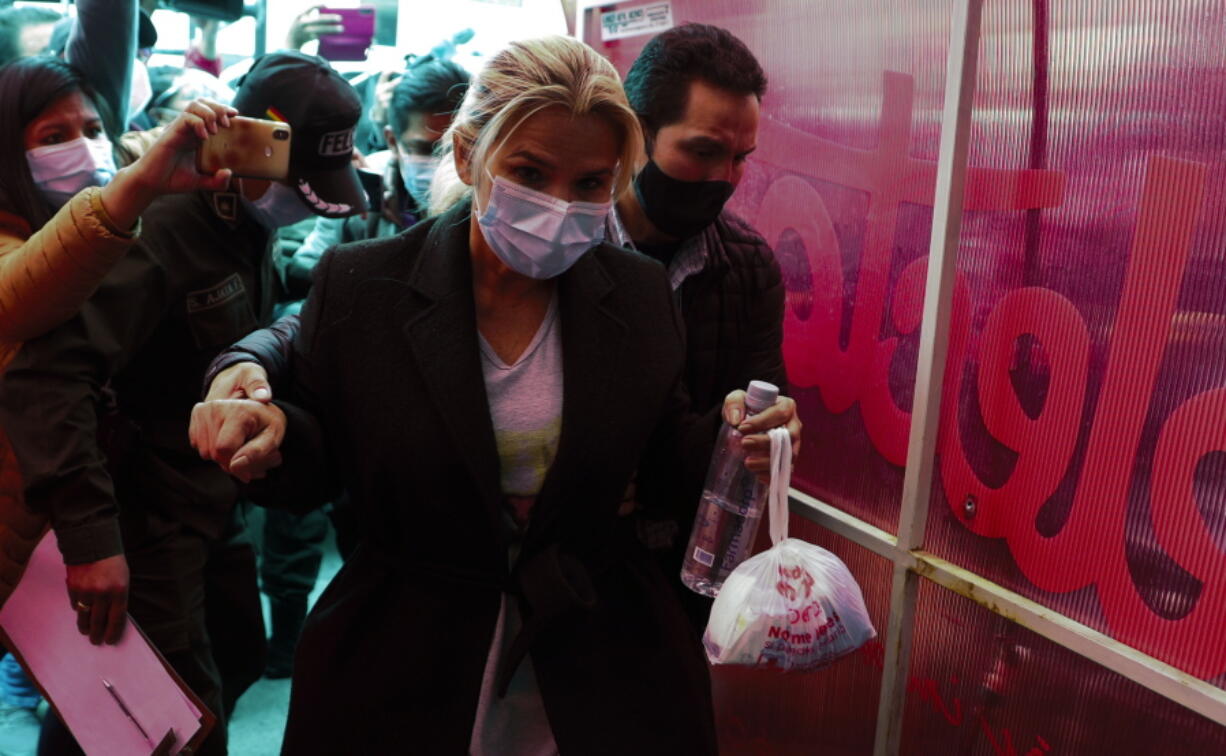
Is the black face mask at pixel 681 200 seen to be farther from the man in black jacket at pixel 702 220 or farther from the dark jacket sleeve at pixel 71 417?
the dark jacket sleeve at pixel 71 417

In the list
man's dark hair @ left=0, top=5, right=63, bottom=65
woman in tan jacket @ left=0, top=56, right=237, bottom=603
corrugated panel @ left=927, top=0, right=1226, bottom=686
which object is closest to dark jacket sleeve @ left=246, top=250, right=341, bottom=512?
woman in tan jacket @ left=0, top=56, right=237, bottom=603

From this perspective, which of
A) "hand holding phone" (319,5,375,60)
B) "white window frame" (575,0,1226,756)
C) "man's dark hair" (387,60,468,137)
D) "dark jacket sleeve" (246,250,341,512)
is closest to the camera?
"dark jacket sleeve" (246,250,341,512)

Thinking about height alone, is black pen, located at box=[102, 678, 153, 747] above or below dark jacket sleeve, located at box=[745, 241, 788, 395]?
below

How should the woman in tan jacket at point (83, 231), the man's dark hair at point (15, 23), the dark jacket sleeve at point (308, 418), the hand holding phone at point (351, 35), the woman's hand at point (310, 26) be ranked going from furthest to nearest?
1. the hand holding phone at point (351, 35)
2. the woman's hand at point (310, 26)
3. the man's dark hair at point (15, 23)
4. the woman in tan jacket at point (83, 231)
5. the dark jacket sleeve at point (308, 418)

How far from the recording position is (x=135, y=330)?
7.57 feet

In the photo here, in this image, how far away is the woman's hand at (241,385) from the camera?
1500mm

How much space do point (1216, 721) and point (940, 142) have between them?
111 cm

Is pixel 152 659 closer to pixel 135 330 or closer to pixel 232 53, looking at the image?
pixel 135 330

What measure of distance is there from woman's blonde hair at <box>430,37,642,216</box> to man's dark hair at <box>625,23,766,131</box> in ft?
1.66

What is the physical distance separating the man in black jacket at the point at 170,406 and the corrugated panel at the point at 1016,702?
1.60 metres

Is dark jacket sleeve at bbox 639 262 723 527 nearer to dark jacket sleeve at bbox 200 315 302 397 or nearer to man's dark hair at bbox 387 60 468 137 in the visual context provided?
dark jacket sleeve at bbox 200 315 302 397

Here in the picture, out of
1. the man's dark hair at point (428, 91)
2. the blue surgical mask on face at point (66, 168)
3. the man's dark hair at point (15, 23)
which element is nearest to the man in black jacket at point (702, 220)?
the blue surgical mask on face at point (66, 168)

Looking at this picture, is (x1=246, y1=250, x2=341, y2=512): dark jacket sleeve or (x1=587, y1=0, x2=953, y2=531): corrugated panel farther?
(x1=587, y1=0, x2=953, y2=531): corrugated panel

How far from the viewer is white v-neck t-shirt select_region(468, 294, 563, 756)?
1656 mm
